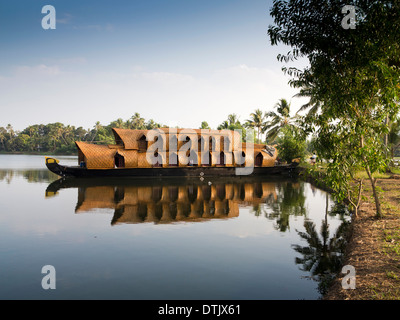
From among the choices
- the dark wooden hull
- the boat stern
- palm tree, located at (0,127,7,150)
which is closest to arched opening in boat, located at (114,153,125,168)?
the dark wooden hull

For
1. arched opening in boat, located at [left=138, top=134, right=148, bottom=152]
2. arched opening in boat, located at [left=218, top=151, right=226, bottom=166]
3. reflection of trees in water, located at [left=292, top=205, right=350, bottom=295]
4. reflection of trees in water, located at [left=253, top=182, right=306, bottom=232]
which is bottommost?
reflection of trees in water, located at [left=292, top=205, right=350, bottom=295]

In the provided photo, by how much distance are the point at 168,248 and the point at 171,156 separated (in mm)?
19996

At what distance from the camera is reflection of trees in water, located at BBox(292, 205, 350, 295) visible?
21.4 ft

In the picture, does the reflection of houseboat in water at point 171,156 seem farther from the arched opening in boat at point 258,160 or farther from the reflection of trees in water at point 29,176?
the reflection of trees in water at point 29,176

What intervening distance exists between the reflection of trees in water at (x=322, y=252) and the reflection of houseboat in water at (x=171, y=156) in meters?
18.2

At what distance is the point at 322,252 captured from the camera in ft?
26.5

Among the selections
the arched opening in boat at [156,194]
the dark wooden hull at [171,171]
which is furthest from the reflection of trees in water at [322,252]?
the dark wooden hull at [171,171]

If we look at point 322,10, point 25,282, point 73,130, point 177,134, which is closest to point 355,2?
point 322,10

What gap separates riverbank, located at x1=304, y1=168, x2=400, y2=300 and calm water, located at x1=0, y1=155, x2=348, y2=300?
0.68 metres

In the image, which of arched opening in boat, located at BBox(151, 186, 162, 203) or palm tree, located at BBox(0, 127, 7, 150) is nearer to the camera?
arched opening in boat, located at BBox(151, 186, 162, 203)

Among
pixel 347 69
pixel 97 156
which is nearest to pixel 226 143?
pixel 97 156

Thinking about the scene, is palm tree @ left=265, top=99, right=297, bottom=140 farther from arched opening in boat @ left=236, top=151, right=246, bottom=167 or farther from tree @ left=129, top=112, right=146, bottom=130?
tree @ left=129, top=112, right=146, bottom=130

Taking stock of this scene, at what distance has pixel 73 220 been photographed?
450 inches
